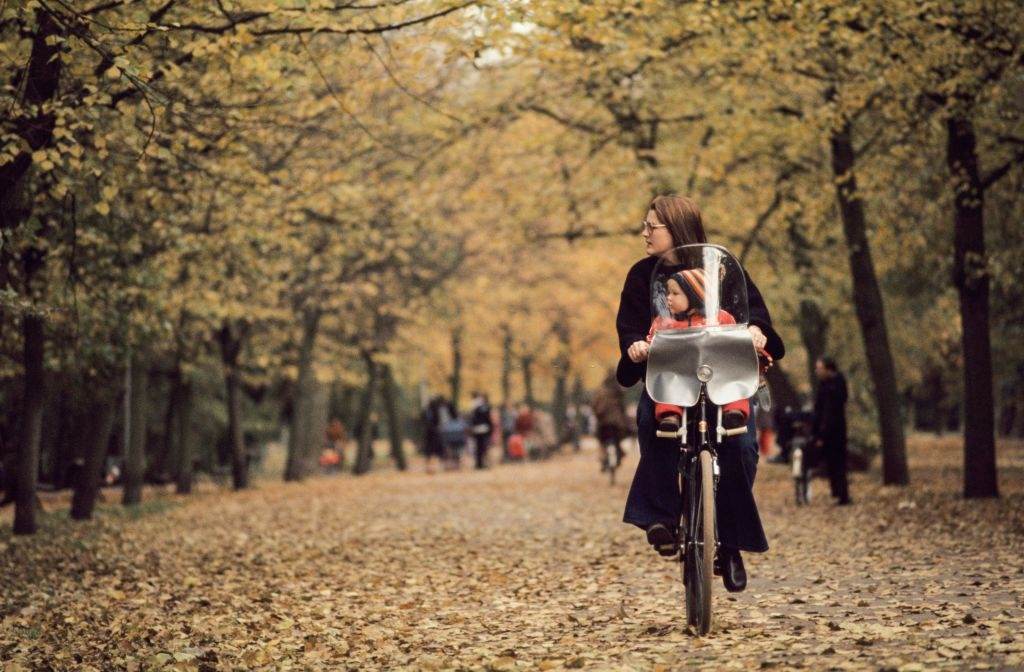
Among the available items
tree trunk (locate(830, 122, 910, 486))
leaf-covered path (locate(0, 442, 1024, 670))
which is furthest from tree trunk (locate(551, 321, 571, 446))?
leaf-covered path (locate(0, 442, 1024, 670))

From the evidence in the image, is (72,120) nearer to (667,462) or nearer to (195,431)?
(667,462)

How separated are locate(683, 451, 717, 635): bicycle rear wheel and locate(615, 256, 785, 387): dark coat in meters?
0.59

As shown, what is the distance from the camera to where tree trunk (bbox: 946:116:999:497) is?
53.2ft

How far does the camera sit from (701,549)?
684cm

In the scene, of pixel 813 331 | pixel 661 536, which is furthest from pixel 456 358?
pixel 661 536

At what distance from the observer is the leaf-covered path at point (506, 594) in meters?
6.90

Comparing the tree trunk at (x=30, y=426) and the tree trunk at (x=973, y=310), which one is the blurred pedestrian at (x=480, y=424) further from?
the tree trunk at (x=30, y=426)

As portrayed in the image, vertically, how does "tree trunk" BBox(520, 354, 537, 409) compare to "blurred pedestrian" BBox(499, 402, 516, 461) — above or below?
above

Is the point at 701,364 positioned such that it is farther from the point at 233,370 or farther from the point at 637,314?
the point at 233,370

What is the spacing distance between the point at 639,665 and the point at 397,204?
20158 millimetres

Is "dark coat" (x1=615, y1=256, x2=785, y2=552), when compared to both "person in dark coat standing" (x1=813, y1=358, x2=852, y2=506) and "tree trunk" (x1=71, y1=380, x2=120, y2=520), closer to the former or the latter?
"person in dark coat standing" (x1=813, y1=358, x2=852, y2=506)

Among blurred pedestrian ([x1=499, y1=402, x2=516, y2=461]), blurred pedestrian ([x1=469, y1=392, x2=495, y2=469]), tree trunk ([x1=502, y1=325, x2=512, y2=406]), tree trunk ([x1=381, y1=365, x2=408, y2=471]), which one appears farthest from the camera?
tree trunk ([x1=502, y1=325, x2=512, y2=406])

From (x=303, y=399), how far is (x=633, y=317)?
86.3ft

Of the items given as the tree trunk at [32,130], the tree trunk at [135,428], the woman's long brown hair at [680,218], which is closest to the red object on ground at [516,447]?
the tree trunk at [135,428]
